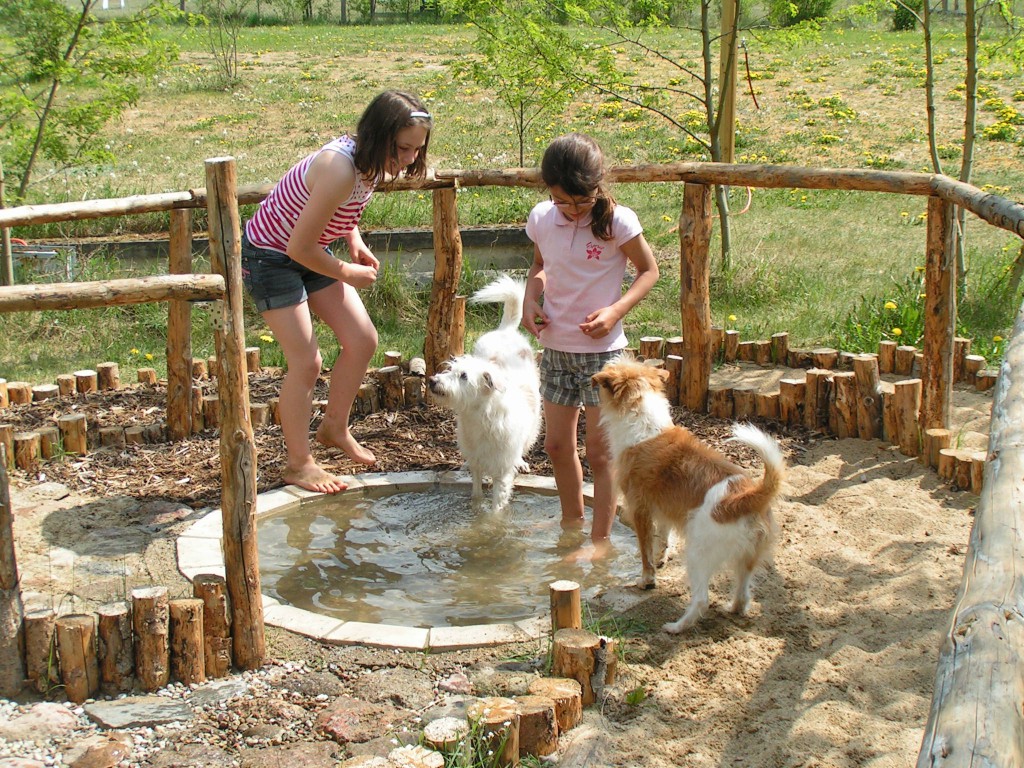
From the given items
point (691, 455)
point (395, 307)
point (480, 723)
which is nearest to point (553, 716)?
point (480, 723)

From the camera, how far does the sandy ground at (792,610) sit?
3.42 m

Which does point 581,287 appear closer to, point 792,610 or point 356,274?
point 356,274

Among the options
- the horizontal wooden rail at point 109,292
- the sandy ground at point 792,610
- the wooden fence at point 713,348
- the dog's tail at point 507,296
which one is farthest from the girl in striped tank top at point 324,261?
the horizontal wooden rail at point 109,292

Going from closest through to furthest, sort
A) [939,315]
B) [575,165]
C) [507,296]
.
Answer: [575,165] < [939,315] < [507,296]

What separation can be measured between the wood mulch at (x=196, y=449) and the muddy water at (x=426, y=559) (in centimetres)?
44

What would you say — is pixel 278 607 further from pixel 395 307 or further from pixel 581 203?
pixel 395 307

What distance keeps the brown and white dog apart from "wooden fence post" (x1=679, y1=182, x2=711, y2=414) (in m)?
2.00

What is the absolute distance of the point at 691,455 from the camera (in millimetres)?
4379

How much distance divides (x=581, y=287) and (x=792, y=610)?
5.54ft

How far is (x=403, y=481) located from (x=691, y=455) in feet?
7.11

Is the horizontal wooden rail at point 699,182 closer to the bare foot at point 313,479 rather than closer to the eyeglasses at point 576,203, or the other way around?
the eyeglasses at point 576,203

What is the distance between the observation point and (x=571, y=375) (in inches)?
195

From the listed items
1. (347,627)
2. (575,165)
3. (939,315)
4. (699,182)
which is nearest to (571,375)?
(575,165)

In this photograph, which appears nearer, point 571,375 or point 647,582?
point 647,582
